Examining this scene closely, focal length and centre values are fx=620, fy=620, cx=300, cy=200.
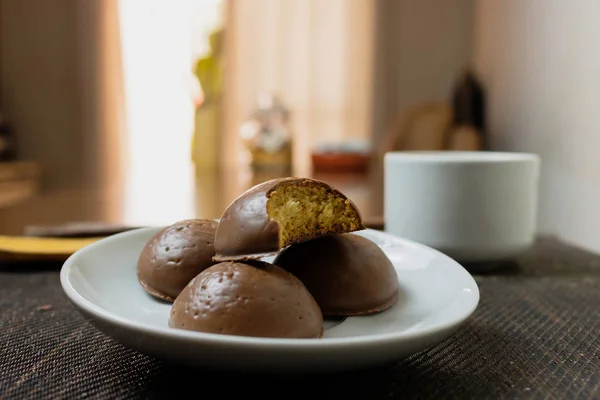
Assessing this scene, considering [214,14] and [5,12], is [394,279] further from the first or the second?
[5,12]

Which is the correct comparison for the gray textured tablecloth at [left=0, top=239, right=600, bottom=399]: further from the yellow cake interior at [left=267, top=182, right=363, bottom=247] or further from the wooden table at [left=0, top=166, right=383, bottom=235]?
the wooden table at [left=0, top=166, right=383, bottom=235]

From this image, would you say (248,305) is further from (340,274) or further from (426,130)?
(426,130)

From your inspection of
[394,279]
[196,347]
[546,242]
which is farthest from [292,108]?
[196,347]

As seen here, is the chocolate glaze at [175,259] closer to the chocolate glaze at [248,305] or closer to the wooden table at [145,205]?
the chocolate glaze at [248,305]

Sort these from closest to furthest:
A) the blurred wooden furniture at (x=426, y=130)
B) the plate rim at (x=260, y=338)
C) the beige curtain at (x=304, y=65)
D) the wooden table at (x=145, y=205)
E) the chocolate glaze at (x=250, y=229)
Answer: the plate rim at (x=260, y=338)
the chocolate glaze at (x=250, y=229)
the wooden table at (x=145, y=205)
the blurred wooden furniture at (x=426, y=130)
the beige curtain at (x=304, y=65)

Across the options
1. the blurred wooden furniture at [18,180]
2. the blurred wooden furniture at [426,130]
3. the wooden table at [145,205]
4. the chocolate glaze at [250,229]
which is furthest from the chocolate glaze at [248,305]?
the blurred wooden furniture at [18,180]

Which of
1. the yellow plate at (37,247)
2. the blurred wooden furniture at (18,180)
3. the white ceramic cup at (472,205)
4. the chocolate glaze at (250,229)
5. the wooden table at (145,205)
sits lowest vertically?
the blurred wooden furniture at (18,180)
